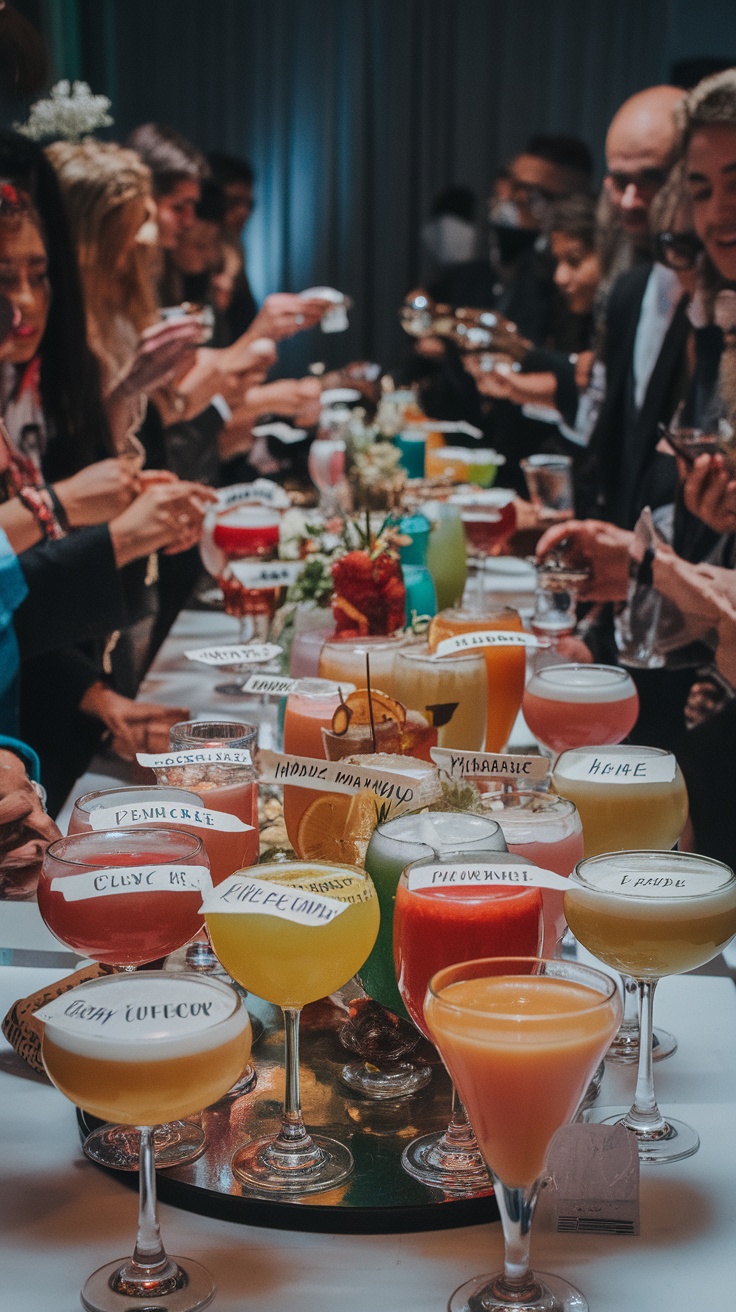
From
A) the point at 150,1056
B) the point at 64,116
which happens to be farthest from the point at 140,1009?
the point at 64,116

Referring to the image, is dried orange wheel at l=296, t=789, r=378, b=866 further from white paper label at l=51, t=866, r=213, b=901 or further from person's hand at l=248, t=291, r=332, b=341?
person's hand at l=248, t=291, r=332, b=341

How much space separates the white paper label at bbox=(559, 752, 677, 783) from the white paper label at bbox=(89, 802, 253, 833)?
0.39m

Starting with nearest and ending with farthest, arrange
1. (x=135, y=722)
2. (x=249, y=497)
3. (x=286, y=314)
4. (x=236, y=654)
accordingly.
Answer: (x=236, y=654)
(x=135, y=722)
(x=249, y=497)
(x=286, y=314)

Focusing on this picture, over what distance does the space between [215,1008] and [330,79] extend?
956 cm

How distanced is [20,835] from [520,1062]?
2.76 feet

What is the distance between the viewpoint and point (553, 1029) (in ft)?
2.93

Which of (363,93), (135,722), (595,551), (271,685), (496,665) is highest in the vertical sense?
(363,93)

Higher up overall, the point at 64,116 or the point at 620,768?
the point at 64,116

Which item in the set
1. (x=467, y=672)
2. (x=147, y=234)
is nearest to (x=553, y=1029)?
(x=467, y=672)

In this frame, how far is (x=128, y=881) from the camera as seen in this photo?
1077mm

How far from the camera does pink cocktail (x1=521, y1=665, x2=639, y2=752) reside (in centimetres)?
184

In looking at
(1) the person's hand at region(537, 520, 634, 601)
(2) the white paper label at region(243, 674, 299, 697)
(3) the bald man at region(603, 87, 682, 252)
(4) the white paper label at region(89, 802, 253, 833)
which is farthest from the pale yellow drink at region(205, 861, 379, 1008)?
(3) the bald man at region(603, 87, 682, 252)

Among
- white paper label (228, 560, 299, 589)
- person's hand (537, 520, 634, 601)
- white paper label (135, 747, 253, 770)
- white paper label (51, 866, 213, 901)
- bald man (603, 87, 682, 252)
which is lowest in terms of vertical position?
person's hand (537, 520, 634, 601)

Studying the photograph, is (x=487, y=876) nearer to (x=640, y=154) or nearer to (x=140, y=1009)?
(x=140, y=1009)
